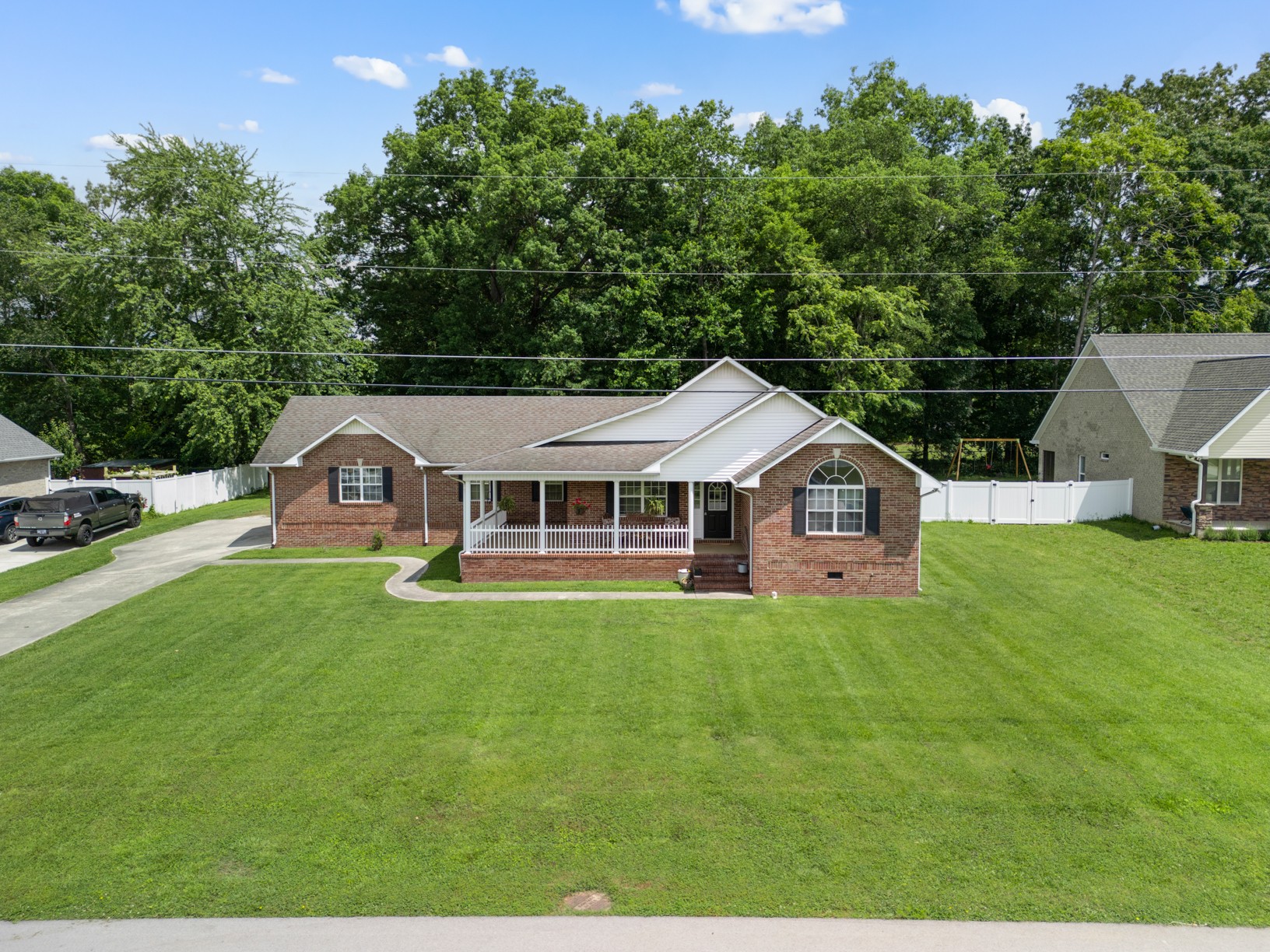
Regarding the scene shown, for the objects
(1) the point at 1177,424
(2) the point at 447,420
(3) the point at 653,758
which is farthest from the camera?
(2) the point at 447,420

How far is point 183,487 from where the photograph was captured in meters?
32.3

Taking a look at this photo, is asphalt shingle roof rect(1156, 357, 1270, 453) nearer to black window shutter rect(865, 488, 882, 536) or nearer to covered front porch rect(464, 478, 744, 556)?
black window shutter rect(865, 488, 882, 536)

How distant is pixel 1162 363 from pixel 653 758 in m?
24.6

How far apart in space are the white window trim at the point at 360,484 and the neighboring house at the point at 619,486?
5 cm

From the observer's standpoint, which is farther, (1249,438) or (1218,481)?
(1218,481)

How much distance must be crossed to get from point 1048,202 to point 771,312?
1556 cm

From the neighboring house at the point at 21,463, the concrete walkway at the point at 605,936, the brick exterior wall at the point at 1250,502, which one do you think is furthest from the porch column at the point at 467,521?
the neighboring house at the point at 21,463

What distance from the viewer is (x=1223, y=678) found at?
536 inches

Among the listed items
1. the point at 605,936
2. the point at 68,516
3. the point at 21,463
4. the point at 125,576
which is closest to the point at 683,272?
the point at 125,576

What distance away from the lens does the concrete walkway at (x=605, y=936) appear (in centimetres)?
741

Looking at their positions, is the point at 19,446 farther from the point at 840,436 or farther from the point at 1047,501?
the point at 1047,501

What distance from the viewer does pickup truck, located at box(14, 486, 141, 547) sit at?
25000 millimetres

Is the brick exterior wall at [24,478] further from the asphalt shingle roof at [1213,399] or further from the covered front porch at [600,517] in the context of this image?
the asphalt shingle roof at [1213,399]

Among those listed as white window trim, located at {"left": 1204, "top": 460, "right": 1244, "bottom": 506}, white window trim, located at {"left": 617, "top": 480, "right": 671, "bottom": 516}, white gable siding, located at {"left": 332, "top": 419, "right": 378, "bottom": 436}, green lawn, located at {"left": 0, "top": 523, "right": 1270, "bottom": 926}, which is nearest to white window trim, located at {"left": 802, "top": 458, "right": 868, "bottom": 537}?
green lawn, located at {"left": 0, "top": 523, "right": 1270, "bottom": 926}
